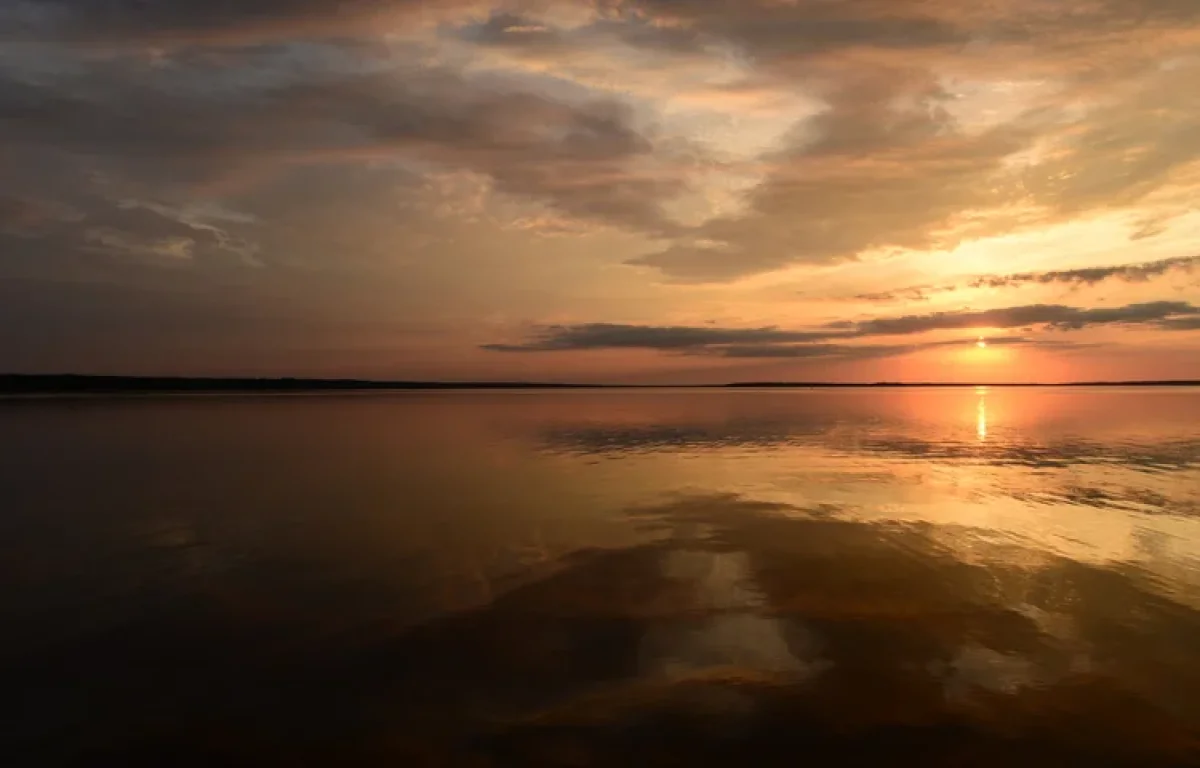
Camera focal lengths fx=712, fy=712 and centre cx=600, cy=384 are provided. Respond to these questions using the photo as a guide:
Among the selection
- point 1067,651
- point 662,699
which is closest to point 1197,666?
point 1067,651

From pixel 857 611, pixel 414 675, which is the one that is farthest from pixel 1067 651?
pixel 414 675

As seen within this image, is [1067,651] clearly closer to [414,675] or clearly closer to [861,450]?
[414,675]

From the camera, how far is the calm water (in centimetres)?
796

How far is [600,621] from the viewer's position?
1169 centimetres

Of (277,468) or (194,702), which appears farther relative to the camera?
(277,468)

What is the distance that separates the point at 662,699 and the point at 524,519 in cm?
1112

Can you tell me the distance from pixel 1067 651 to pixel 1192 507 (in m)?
14.7

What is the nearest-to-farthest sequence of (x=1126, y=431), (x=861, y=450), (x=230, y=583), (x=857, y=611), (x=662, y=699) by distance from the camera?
(x=662, y=699) → (x=857, y=611) → (x=230, y=583) → (x=861, y=450) → (x=1126, y=431)

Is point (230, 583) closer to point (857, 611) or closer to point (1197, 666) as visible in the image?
point (857, 611)

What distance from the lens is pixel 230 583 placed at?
13.8 meters

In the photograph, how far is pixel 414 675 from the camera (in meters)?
9.57

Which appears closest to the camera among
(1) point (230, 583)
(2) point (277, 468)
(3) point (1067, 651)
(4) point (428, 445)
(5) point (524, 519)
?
(3) point (1067, 651)

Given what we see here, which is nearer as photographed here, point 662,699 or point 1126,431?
point 662,699

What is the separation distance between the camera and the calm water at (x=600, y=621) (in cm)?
796
